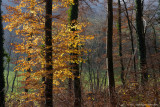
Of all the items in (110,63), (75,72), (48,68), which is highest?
(110,63)

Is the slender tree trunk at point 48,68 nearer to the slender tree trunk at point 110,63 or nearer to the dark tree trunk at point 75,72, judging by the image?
the dark tree trunk at point 75,72

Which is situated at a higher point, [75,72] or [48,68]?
[48,68]

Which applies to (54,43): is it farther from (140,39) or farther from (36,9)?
(140,39)

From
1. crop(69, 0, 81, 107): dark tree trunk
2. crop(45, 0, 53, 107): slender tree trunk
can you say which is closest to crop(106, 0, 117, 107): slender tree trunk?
crop(69, 0, 81, 107): dark tree trunk

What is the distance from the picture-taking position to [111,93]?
20.8ft

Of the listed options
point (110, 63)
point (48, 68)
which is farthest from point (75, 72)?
point (110, 63)

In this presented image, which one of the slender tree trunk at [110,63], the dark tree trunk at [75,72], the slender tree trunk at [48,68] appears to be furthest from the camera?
the dark tree trunk at [75,72]

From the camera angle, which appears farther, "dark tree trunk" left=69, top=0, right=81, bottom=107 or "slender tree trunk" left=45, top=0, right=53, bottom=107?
"dark tree trunk" left=69, top=0, right=81, bottom=107

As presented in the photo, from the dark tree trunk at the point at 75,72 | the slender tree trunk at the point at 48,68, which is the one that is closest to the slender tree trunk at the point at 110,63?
the dark tree trunk at the point at 75,72

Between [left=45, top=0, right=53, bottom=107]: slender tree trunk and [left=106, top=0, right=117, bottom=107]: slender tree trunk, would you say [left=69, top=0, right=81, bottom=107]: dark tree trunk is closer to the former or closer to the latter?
[left=45, top=0, right=53, bottom=107]: slender tree trunk

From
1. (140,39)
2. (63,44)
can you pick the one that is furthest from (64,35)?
(140,39)

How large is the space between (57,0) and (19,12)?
193cm

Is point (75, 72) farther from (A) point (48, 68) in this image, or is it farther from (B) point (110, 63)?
(B) point (110, 63)

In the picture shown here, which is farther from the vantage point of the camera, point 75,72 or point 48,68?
point 75,72
